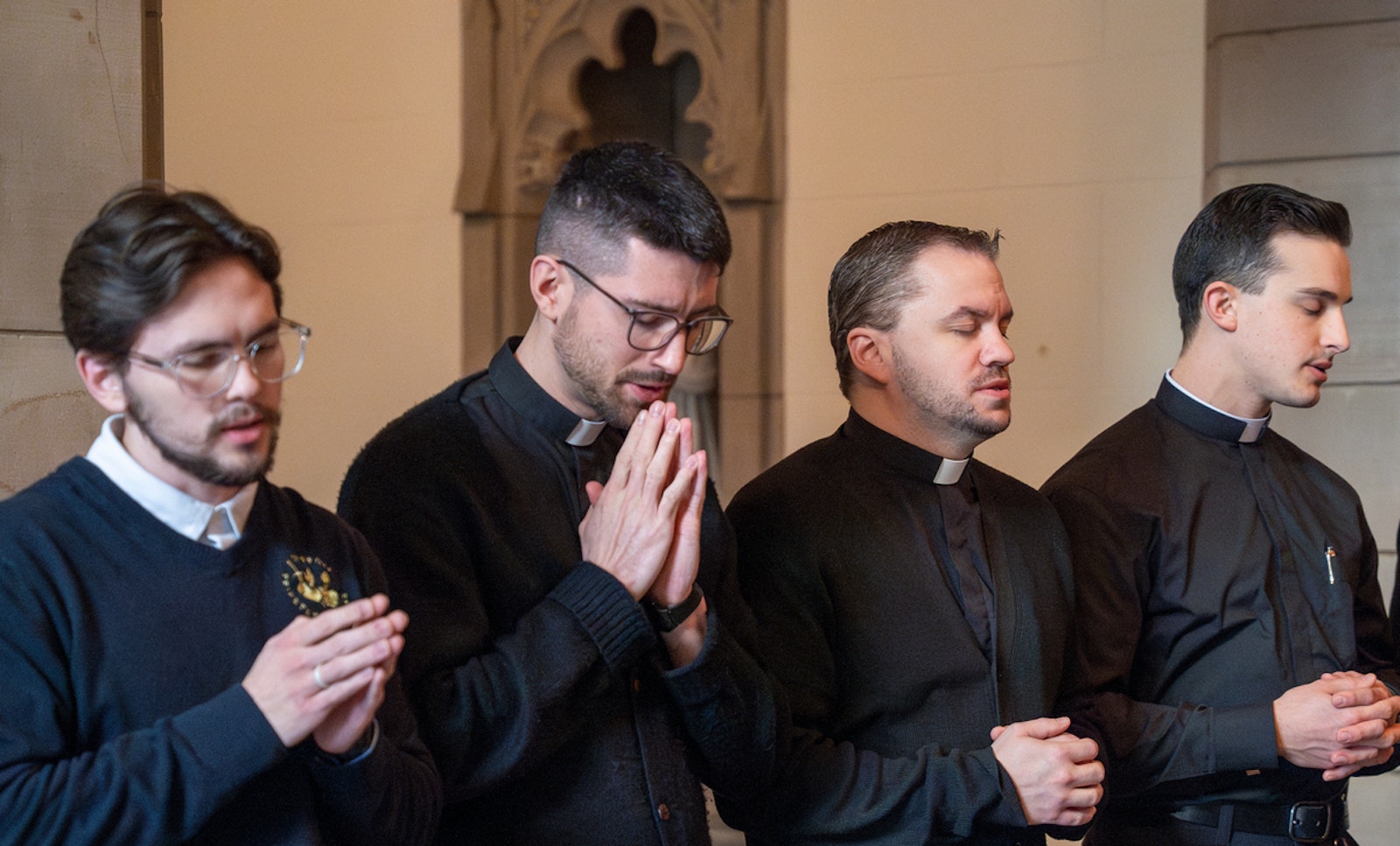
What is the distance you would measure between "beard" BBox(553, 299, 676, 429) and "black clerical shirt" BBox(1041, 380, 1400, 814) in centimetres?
117

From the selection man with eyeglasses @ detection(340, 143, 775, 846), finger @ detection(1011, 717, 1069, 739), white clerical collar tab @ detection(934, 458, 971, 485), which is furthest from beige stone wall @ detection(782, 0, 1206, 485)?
man with eyeglasses @ detection(340, 143, 775, 846)

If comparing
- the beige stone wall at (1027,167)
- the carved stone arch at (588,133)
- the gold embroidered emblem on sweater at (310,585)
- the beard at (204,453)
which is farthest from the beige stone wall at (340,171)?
the beard at (204,453)

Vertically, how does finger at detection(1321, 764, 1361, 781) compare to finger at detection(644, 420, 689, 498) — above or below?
below

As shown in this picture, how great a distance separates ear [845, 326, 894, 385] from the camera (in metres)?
2.78

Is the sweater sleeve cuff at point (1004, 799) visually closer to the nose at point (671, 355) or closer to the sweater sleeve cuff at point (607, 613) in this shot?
the sweater sleeve cuff at point (607, 613)

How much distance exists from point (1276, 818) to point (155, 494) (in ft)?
7.78

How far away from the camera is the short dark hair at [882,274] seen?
2773 mm

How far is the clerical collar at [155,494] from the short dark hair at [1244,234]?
2240 mm

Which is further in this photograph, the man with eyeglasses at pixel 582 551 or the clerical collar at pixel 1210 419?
the clerical collar at pixel 1210 419

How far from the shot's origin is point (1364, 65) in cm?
446

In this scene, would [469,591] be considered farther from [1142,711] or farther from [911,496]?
[1142,711]

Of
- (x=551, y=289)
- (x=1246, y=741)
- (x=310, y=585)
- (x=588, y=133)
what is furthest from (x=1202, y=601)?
(x=588, y=133)

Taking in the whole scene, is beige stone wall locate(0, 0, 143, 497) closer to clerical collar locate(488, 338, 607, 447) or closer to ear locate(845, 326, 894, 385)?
clerical collar locate(488, 338, 607, 447)

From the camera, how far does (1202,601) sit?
296 centimetres
